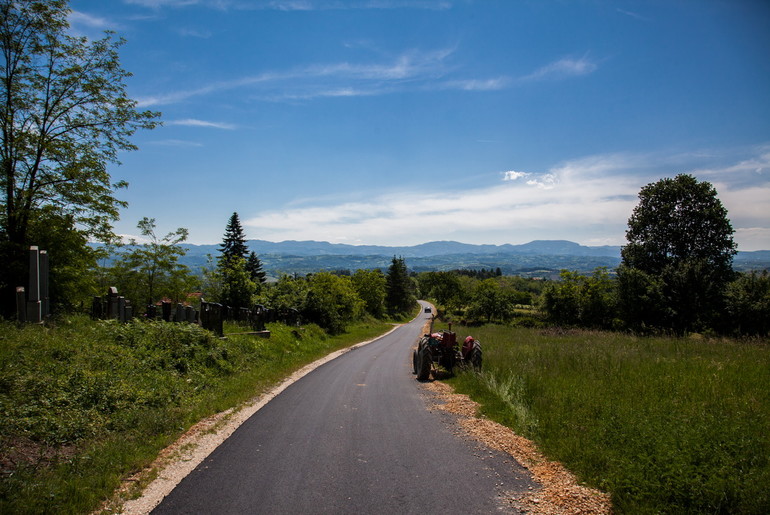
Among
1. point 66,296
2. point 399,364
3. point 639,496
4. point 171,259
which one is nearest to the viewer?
point 639,496

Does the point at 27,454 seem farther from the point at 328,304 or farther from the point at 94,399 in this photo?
the point at 328,304

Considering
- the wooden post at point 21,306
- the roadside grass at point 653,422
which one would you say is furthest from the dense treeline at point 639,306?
the wooden post at point 21,306

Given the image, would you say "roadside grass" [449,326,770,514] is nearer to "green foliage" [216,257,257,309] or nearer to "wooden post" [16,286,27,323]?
"wooden post" [16,286,27,323]

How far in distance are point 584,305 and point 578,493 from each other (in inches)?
1568

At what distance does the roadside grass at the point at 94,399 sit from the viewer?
495cm

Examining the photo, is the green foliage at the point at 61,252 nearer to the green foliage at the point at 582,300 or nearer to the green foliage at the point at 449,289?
the green foliage at the point at 582,300

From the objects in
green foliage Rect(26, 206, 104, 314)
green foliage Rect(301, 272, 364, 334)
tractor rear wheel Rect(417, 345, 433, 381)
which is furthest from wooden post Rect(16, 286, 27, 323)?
green foliage Rect(301, 272, 364, 334)

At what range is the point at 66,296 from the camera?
16.3m

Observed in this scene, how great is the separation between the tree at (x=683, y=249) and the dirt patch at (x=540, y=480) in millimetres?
32261

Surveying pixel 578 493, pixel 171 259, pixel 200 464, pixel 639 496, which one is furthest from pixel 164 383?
pixel 171 259

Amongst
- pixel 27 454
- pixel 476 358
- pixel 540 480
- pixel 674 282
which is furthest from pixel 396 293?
pixel 27 454

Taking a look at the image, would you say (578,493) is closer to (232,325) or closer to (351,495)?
(351,495)

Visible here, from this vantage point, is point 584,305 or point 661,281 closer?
point 661,281

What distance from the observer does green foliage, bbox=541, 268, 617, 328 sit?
129 ft
